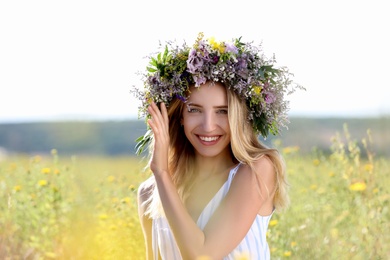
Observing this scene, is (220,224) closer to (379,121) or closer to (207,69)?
(207,69)

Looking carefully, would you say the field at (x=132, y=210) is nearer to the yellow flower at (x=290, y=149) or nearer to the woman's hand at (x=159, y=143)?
the yellow flower at (x=290, y=149)

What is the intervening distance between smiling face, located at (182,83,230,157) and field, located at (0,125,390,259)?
0.85 m

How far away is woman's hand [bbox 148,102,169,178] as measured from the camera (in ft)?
9.61

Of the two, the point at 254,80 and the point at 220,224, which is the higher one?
the point at 254,80

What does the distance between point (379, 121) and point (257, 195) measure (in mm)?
2048

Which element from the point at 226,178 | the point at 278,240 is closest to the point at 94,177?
the point at 278,240

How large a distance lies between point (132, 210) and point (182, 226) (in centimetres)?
162

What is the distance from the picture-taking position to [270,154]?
3.06 metres

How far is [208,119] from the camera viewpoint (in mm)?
2955

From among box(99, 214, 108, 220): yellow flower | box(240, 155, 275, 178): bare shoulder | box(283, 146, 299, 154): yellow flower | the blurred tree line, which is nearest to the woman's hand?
box(240, 155, 275, 178): bare shoulder

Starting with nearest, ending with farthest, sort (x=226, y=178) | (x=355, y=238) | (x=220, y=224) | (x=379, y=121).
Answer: (x=220, y=224) → (x=226, y=178) → (x=355, y=238) → (x=379, y=121)

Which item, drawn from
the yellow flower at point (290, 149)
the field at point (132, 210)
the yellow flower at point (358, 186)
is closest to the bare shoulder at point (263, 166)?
the field at point (132, 210)

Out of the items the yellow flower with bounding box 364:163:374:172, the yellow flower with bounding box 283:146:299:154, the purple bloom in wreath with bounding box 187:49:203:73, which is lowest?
the yellow flower with bounding box 364:163:374:172

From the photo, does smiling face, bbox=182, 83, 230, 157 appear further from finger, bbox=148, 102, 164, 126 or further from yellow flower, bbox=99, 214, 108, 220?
yellow flower, bbox=99, 214, 108, 220
